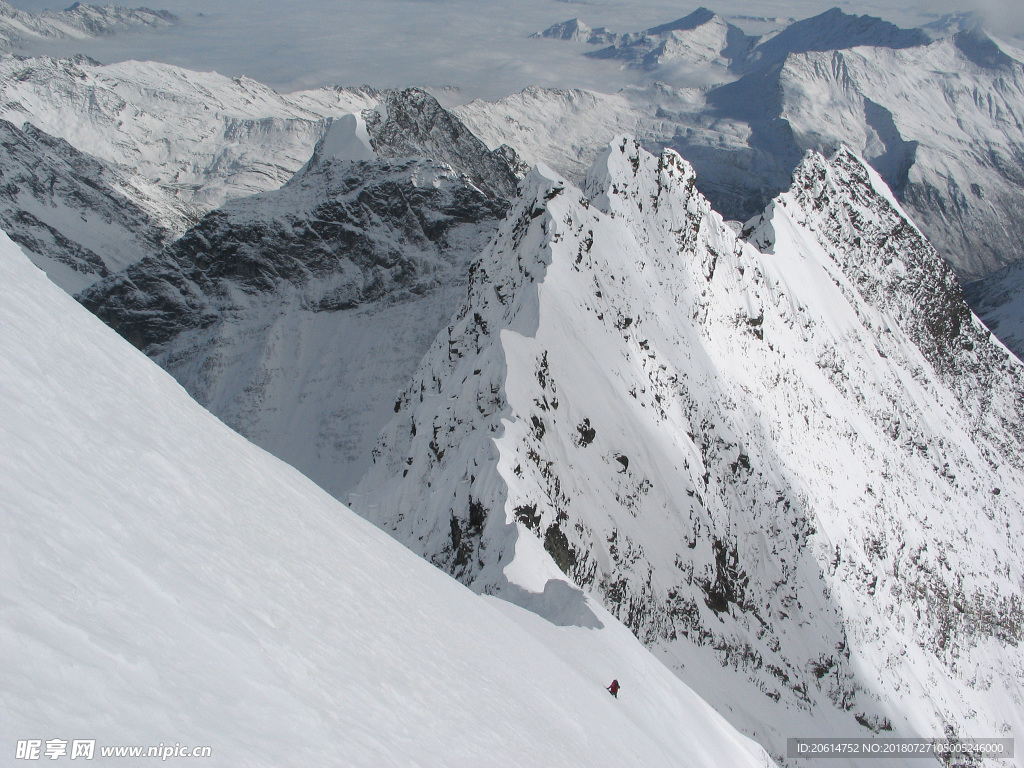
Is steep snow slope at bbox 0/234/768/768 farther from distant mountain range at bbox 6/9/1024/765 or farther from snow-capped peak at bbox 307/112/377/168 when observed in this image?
snow-capped peak at bbox 307/112/377/168

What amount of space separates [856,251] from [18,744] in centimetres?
11186

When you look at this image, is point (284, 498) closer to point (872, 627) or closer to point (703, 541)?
point (703, 541)

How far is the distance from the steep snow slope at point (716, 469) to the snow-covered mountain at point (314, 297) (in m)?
45.0

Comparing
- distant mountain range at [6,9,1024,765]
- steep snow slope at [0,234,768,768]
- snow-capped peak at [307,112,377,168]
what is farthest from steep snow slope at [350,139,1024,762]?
snow-capped peak at [307,112,377,168]

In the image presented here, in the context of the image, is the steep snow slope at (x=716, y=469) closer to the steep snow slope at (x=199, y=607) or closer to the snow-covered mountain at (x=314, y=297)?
the steep snow slope at (x=199, y=607)

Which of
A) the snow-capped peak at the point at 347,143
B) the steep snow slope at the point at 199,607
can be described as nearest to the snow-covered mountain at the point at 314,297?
the snow-capped peak at the point at 347,143

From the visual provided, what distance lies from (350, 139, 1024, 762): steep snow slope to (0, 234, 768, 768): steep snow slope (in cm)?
1814

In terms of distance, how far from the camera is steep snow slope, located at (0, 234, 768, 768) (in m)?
3.82

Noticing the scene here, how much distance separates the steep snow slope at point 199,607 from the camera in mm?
3824

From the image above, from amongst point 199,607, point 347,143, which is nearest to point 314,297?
point 347,143

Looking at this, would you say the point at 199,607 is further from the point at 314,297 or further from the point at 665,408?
the point at 314,297

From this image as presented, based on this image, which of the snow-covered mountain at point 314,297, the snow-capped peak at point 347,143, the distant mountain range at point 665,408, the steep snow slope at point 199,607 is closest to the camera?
the steep snow slope at point 199,607

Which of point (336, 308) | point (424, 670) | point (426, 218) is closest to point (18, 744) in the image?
point (424, 670)

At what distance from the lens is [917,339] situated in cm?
9712
